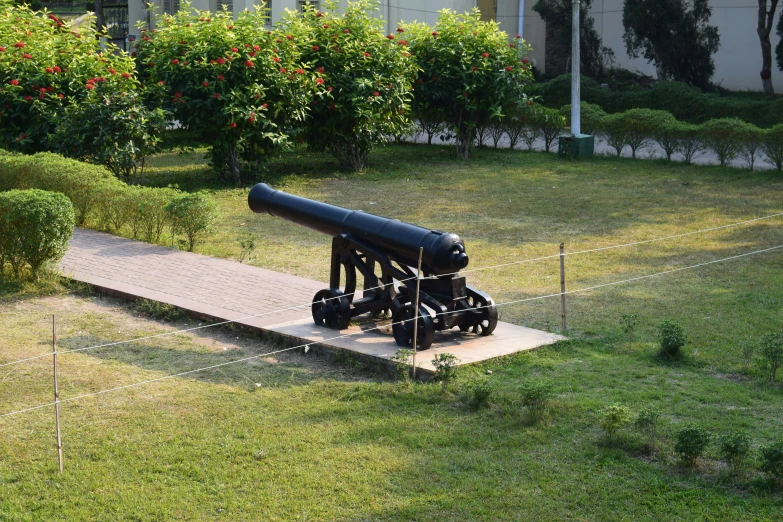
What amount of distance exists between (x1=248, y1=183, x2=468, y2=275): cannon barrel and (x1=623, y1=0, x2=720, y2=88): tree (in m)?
22.1

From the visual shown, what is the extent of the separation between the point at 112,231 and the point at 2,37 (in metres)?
5.90

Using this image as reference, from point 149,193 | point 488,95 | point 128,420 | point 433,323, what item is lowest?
point 128,420

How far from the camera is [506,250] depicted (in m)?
12.0

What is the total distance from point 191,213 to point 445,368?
532 cm

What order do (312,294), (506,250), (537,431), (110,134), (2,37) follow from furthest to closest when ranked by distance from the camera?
(2,37) < (110,134) < (506,250) < (312,294) < (537,431)

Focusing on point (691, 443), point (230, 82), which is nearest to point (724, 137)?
point (230, 82)

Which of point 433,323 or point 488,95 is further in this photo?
point 488,95

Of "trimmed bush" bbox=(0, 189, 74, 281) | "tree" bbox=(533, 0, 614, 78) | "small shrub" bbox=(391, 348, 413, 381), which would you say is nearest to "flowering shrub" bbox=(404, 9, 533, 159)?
"trimmed bush" bbox=(0, 189, 74, 281)

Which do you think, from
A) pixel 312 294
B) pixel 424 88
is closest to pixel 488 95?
pixel 424 88

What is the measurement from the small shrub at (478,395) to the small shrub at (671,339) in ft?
5.44

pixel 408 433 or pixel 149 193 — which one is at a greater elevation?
pixel 149 193

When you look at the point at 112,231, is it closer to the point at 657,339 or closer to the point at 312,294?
the point at 312,294

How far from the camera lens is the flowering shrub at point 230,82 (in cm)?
1617

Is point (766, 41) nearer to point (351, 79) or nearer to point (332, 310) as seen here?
point (351, 79)
